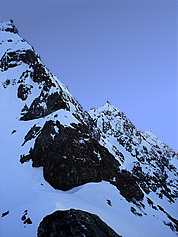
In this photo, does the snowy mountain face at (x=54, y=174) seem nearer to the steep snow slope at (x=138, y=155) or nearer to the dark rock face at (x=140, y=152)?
the steep snow slope at (x=138, y=155)

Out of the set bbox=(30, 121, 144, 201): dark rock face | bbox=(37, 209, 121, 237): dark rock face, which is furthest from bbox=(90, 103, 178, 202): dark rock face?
bbox=(37, 209, 121, 237): dark rock face

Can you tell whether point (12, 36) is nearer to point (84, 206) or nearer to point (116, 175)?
point (116, 175)

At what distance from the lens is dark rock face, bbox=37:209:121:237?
1329 centimetres

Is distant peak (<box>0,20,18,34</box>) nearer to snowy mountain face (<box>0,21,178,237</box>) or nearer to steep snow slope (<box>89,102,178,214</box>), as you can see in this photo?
snowy mountain face (<box>0,21,178,237</box>)

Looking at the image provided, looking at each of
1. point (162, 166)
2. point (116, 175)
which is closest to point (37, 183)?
point (116, 175)

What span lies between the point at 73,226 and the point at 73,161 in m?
16.7

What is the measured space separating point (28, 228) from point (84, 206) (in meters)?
7.46

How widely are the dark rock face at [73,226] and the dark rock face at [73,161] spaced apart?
12670mm

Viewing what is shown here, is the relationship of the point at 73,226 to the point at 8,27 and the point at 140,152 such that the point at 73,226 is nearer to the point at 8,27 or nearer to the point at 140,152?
the point at 140,152

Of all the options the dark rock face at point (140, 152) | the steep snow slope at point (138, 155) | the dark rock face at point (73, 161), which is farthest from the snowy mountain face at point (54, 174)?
the dark rock face at point (140, 152)

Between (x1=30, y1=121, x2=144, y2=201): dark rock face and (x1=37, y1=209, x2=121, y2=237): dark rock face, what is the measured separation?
1267cm

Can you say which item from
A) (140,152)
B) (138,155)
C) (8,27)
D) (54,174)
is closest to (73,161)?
(54,174)

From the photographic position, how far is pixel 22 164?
32.3m

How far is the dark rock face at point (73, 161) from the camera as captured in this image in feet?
93.8
